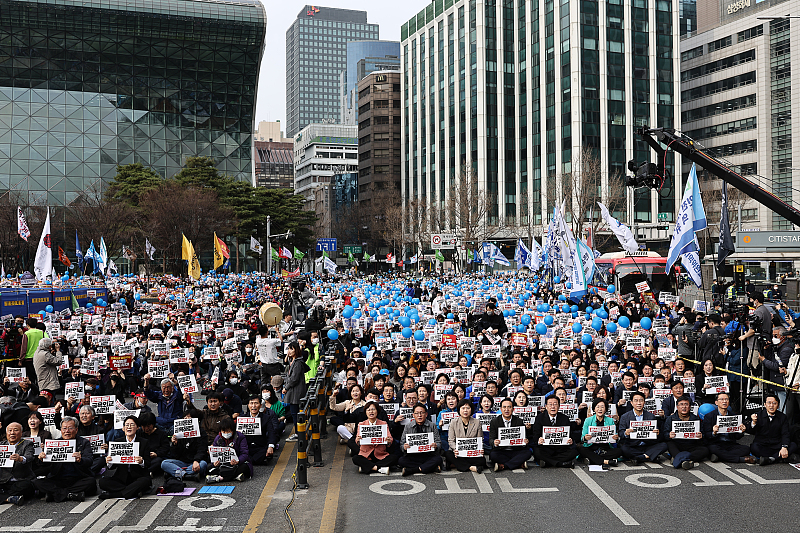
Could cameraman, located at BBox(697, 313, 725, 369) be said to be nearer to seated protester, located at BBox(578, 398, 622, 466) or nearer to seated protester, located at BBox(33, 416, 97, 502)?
seated protester, located at BBox(578, 398, 622, 466)

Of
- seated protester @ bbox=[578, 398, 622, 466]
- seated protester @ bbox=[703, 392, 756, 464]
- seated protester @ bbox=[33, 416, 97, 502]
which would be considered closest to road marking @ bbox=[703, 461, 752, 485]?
seated protester @ bbox=[703, 392, 756, 464]

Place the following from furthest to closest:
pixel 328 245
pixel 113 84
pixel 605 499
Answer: pixel 113 84 → pixel 328 245 → pixel 605 499

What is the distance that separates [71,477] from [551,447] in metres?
6.33

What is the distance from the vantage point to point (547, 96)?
80.2 metres

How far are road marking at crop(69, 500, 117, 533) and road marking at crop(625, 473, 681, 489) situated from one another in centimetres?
648

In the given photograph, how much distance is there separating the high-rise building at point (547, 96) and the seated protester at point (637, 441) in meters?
56.3

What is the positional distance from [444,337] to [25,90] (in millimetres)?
Answer: 73578

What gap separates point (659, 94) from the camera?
257 ft

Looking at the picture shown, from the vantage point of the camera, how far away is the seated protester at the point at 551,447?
10.3 meters

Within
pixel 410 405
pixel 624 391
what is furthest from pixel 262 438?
pixel 624 391

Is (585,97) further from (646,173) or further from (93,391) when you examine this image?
(93,391)

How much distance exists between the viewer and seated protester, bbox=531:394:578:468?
10336 mm

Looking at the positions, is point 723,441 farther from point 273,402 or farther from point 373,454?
point 273,402

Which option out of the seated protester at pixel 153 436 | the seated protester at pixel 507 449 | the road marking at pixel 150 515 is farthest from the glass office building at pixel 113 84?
the seated protester at pixel 507 449
